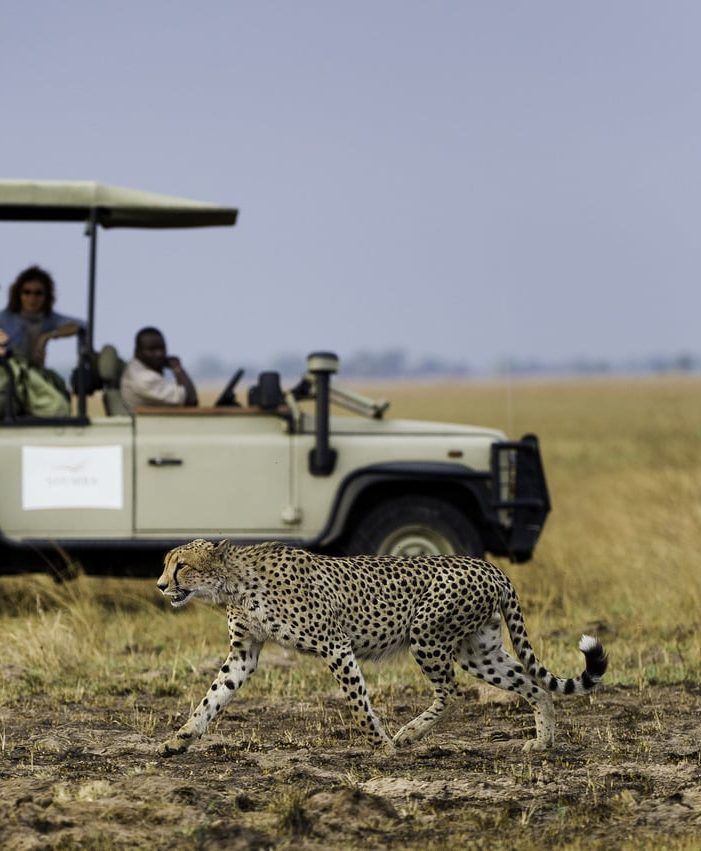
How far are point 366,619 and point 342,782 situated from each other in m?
0.83

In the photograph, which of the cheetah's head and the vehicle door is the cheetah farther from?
the vehicle door

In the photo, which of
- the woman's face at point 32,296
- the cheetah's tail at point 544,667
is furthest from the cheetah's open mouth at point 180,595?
the woman's face at point 32,296

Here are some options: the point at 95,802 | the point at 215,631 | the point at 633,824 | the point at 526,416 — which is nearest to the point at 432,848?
the point at 633,824

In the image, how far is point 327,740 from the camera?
5.98 m

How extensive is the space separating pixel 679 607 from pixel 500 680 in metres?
3.69

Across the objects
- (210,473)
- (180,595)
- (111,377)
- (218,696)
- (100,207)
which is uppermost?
(100,207)

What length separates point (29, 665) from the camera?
7.63 metres

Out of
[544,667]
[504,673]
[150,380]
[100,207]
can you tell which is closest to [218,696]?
[504,673]

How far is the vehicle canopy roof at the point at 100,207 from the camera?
8805 millimetres

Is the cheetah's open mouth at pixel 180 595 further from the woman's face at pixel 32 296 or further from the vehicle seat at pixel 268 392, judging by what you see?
the woman's face at pixel 32 296

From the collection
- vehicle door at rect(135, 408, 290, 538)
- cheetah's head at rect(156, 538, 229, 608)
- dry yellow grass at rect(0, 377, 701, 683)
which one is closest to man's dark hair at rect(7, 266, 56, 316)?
vehicle door at rect(135, 408, 290, 538)

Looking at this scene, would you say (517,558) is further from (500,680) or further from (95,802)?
(95,802)

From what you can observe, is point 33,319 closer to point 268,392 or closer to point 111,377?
point 111,377

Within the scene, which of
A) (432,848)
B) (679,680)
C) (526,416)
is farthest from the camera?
(526,416)
